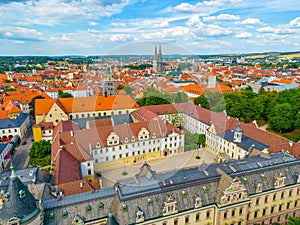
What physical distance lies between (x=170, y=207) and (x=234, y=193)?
7166 millimetres

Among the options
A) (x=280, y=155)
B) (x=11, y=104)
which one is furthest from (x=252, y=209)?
(x=11, y=104)

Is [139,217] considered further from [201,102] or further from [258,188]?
[201,102]

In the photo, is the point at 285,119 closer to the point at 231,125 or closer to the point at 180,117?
the point at 231,125

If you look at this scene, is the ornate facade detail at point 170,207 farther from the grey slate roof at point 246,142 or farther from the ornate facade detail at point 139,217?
the grey slate roof at point 246,142

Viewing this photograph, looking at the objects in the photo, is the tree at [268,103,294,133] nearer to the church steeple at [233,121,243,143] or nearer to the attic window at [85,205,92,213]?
the church steeple at [233,121,243,143]

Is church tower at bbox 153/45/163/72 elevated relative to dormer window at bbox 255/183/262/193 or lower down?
elevated

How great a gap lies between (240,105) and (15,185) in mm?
57306

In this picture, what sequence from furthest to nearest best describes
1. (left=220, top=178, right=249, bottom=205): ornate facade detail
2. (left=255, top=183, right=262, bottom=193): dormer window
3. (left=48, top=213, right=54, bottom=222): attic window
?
1. (left=255, top=183, right=262, bottom=193): dormer window
2. (left=220, top=178, right=249, bottom=205): ornate facade detail
3. (left=48, top=213, right=54, bottom=222): attic window

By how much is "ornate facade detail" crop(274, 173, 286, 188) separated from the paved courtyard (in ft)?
44.3

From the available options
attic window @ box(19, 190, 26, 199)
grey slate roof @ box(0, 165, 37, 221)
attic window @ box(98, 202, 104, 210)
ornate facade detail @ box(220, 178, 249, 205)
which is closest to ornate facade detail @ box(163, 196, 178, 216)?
ornate facade detail @ box(220, 178, 249, 205)

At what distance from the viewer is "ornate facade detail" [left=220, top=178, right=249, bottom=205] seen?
23.3 meters

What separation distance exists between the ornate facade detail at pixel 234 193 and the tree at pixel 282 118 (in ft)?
131

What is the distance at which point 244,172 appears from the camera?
85.7 ft

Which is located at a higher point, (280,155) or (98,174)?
(280,155)
